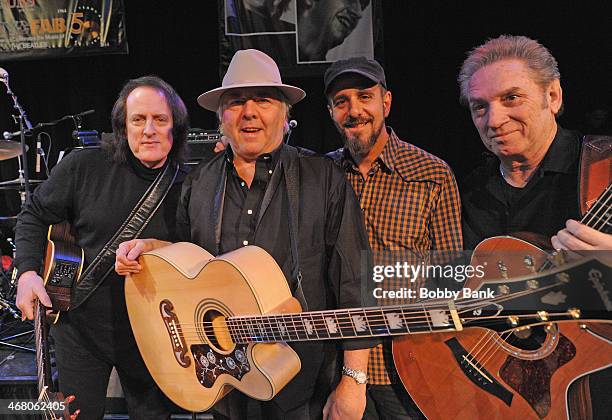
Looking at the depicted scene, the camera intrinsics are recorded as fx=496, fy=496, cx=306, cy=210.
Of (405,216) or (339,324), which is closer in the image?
(339,324)

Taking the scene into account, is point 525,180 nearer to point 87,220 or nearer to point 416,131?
point 87,220

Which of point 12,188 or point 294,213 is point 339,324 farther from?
point 12,188

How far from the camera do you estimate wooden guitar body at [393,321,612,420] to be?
1353 mm

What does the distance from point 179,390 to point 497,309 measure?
1.21 meters

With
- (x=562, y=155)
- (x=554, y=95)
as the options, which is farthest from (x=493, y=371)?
(x=554, y=95)

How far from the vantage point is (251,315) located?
5.25 feet

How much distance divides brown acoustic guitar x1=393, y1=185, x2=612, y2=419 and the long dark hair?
4.42ft

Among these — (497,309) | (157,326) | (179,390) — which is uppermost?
(497,309)

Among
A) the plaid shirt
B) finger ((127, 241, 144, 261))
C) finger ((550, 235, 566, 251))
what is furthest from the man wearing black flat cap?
finger ((127, 241, 144, 261))

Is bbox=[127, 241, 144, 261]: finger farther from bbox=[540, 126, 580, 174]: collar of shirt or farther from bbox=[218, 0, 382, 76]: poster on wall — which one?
bbox=[218, 0, 382, 76]: poster on wall

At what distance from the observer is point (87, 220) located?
2186mm

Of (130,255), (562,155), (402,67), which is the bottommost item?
(130,255)

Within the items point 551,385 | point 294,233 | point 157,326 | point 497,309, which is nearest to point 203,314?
point 157,326

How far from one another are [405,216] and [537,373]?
0.70 m
